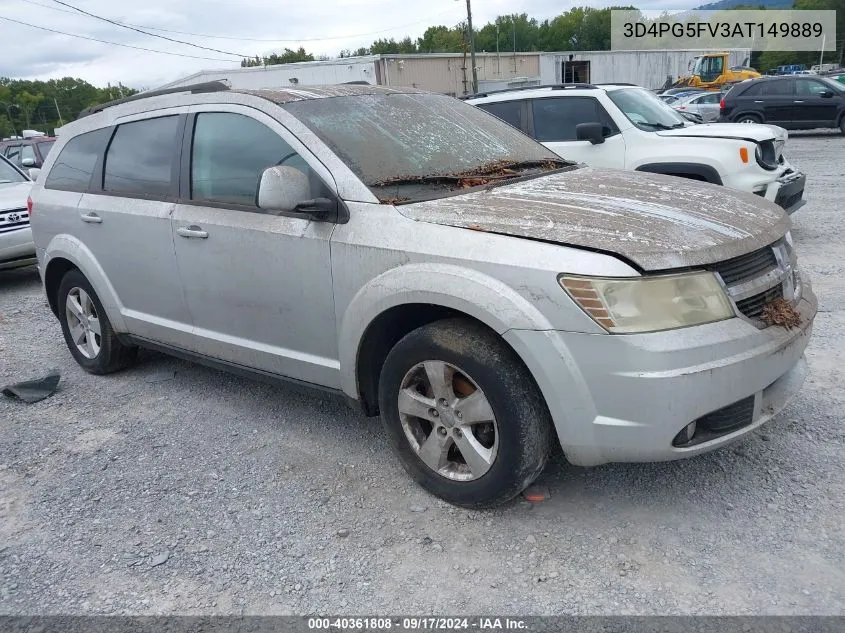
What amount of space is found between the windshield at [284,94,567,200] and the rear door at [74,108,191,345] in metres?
1.02

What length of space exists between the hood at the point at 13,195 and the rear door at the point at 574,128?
19.3 ft

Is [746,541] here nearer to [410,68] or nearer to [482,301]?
→ [482,301]

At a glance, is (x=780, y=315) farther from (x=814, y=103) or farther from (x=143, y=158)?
(x=814, y=103)

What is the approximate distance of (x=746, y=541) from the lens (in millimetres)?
2730

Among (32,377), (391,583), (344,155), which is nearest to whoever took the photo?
(391,583)

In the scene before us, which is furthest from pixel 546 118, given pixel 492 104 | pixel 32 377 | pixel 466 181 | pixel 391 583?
pixel 391 583

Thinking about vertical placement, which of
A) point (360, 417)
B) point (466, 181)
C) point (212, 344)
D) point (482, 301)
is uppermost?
point (466, 181)

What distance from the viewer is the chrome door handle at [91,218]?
4.53 meters

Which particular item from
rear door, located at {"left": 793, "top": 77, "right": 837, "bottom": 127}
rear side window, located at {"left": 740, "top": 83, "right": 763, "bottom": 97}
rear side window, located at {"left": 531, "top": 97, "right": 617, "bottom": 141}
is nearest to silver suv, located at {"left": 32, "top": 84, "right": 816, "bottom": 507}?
rear side window, located at {"left": 531, "top": 97, "right": 617, "bottom": 141}

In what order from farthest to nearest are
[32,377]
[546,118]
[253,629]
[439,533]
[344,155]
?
[546,118], [32,377], [344,155], [439,533], [253,629]

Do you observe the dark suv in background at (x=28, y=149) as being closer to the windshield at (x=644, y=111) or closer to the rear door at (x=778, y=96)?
the windshield at (x=644, y=111)

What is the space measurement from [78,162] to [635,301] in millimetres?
4062

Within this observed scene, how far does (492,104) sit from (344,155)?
5321mm

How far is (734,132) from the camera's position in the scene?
741 cm
